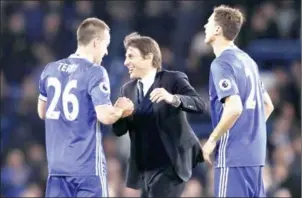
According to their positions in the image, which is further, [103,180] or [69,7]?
[69,7]

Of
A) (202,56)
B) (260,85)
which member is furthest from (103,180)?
(202,56)

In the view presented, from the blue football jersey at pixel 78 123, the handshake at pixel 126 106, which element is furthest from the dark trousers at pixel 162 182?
the handshake at pixel 126 106

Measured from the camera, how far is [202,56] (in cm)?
1614

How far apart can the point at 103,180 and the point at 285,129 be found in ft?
21.8

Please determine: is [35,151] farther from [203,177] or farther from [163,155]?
[163,155]

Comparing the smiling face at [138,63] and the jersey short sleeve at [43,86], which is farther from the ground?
the smiling face at [138,63]

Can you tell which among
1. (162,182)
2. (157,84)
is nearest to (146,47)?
(157,84)

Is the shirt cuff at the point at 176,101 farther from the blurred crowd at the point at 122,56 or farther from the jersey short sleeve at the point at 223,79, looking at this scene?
the blurred crowd at the point at 122,56

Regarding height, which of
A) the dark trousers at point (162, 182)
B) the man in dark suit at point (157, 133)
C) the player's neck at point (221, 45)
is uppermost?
the player's neck at point (221, 45)

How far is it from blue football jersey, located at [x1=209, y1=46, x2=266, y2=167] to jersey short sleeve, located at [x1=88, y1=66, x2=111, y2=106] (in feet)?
2.90

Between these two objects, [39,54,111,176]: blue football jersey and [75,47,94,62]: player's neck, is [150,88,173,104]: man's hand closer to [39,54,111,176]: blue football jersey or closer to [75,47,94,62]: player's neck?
[39,54,111,176]: blue football jersey

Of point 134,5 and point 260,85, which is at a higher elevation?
point 134,5

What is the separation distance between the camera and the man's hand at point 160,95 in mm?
8805

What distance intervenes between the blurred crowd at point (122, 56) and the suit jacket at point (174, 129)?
14.2 feet
